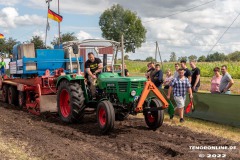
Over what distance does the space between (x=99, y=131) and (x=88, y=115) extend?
89.6 inches

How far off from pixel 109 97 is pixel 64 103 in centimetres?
178

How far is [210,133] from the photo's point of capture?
7.31 m

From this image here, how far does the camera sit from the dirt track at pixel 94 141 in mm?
5398

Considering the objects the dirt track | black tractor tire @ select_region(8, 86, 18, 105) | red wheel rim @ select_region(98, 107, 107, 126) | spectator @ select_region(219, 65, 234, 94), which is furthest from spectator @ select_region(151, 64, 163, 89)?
black tractor tire @ select_region(8, 86, 18, 105)

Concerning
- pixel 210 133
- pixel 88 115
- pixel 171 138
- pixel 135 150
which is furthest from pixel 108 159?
pixel 88 115

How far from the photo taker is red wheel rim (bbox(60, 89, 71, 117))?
8.65 m

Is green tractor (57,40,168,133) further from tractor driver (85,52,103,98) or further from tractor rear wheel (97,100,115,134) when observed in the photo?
tractor driver (85,52,103,98)

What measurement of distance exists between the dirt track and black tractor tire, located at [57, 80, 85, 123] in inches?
8.2

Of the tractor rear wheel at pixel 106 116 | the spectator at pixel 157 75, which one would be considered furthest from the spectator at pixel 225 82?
the tractor rear wheel at pixel 106 116

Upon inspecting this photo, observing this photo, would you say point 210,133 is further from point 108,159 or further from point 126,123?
point 108,159

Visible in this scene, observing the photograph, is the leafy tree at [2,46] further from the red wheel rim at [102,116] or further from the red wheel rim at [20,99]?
the red wheel rim at [102,116]

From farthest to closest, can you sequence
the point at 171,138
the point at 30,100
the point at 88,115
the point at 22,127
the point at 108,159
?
the point at 30,100
the point at 88,115
the point at 22,127
the point at 171,138
the point at 108,159

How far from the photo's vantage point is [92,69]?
321 inches

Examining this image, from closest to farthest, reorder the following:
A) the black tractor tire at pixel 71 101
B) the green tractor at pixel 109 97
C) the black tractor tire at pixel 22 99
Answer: the green tractor at pixel 109 97 → the black tractor tire at pixel 71 101 → the black tractor tire at pixel 22 99
